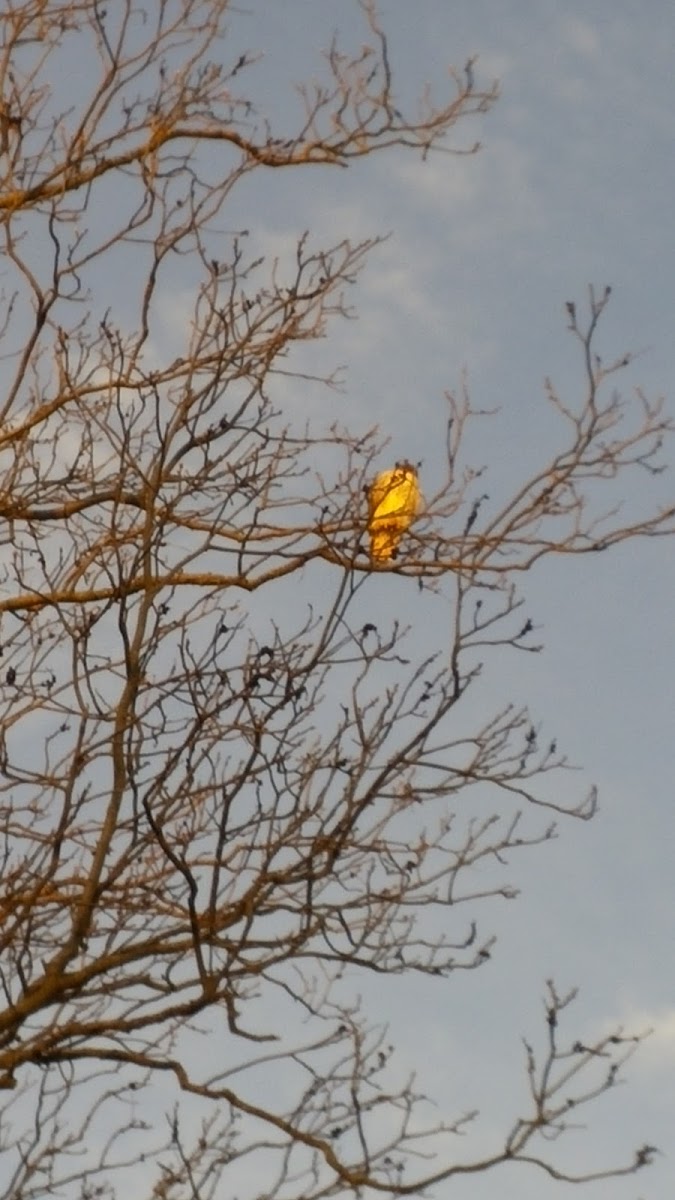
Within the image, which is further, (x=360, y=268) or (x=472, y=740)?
(x=360, y=268)

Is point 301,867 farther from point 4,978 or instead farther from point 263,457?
point 263,457

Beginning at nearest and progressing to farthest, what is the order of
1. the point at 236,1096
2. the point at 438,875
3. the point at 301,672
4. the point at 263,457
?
the point at 301,672
the point at 236,1096
the point at 438,875
the point at 263,457

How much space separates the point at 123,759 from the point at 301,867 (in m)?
0.55

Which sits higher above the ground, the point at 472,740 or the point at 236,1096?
the point at 472,740

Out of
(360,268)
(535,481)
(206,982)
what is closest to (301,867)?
(206,982)

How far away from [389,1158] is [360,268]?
3.30 metres

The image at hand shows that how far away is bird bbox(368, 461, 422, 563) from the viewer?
5.95 metres

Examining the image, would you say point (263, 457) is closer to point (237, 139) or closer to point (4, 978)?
point (237, 139)

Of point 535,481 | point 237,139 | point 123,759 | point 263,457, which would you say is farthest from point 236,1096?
point 237,139

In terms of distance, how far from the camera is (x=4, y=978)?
4789mm

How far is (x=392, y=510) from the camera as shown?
6160 millimetres

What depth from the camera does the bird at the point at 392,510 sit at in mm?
5945

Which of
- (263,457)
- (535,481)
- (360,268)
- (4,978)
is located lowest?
(4,978)

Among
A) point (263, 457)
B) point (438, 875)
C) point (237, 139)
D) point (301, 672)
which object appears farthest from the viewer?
point (237, 139)
